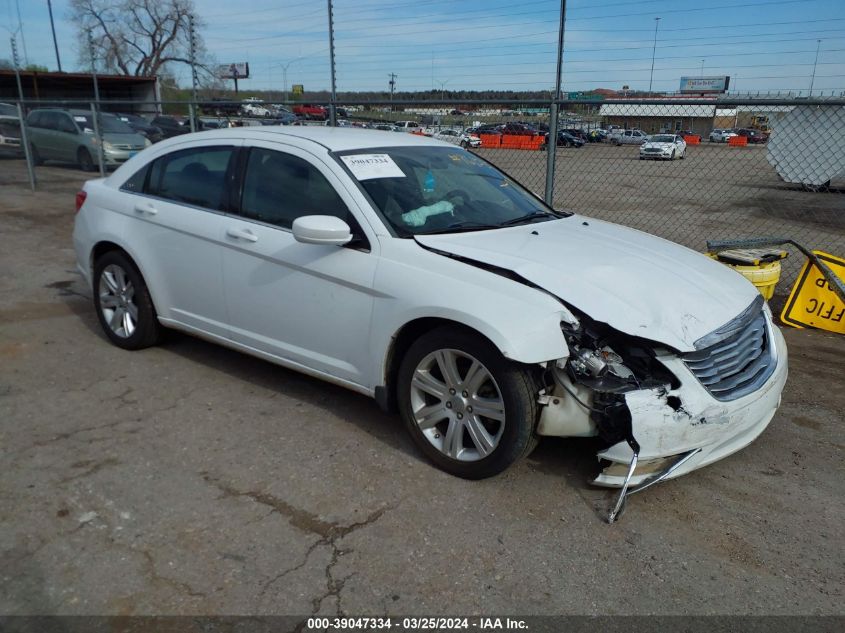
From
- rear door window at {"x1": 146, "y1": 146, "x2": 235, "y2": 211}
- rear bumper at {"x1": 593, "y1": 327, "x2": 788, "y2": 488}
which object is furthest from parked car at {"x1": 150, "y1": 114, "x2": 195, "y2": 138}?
rear bumper at {"x1": 593, "y1": 327, "x2": 788, "y2": 488}

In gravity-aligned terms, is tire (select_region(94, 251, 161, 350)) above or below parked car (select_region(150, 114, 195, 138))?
below

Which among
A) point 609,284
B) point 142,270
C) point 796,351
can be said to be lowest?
point 796,351

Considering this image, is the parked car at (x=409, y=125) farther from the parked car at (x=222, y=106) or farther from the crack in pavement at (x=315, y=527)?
the crack in pavement at (x=315, y=527)

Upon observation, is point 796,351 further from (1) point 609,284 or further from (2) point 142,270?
(2) point 142,270

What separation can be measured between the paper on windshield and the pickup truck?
433 cm

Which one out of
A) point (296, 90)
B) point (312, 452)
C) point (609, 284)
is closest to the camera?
point (609, 284)

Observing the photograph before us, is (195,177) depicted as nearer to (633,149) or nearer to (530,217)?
(530,217)

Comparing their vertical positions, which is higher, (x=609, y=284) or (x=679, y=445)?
(x=609, y=284)

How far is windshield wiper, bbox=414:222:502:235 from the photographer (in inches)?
145

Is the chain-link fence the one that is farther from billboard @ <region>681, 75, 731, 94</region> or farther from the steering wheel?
the steering wheel

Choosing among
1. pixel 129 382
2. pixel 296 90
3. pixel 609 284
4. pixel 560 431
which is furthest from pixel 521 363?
pixel 296 90

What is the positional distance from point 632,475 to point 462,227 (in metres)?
1.61

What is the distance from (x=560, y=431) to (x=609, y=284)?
748 millimetres

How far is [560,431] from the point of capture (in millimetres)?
3137
